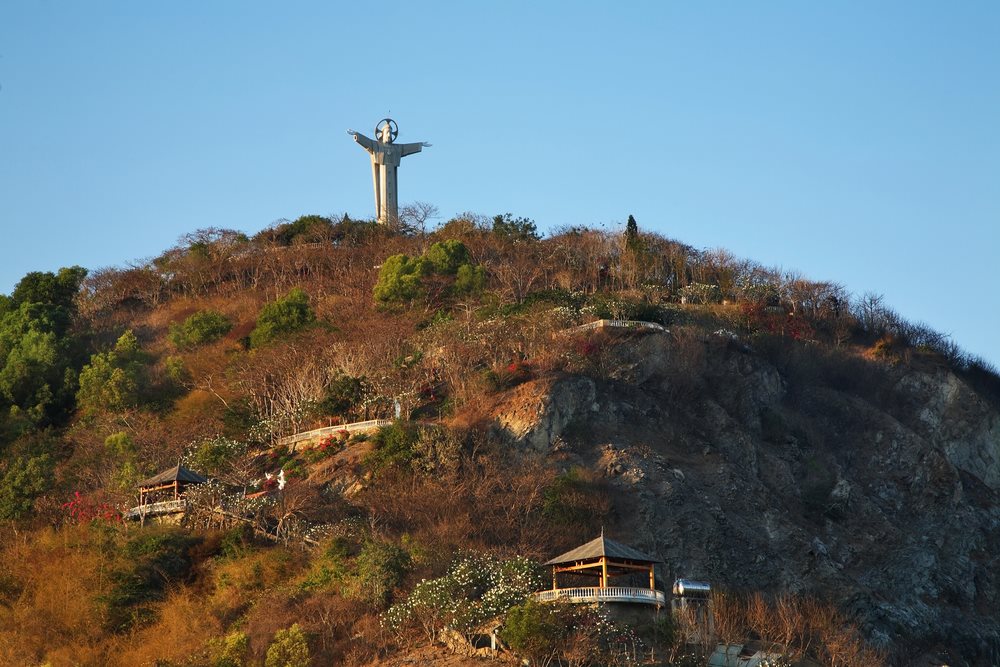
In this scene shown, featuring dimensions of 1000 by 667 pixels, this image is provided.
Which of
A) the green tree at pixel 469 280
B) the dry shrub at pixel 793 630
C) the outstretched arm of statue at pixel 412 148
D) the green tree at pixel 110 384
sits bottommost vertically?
the dry shrub at pixel 793 630

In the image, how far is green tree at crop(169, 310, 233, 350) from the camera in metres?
71.8

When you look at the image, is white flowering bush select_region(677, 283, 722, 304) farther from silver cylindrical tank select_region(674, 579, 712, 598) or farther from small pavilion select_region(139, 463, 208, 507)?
small pavilion select_region(139, 463, 208, 507)

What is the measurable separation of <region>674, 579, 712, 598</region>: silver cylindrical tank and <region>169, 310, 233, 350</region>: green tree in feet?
105

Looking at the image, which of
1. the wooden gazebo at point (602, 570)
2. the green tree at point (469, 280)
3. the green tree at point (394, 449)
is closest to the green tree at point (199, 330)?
the green tree at point (469, 280)

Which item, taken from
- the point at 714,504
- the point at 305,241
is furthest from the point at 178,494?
the point at 305,241

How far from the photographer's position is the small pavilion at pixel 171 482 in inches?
2071

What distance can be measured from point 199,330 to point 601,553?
3283 centimetres

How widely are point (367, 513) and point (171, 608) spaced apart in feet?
22.7

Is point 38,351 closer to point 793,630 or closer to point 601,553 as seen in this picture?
point 601,553

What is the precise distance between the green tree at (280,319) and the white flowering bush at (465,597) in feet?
81.6

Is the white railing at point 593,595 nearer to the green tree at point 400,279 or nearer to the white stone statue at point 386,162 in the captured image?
the green tree at point 400,279

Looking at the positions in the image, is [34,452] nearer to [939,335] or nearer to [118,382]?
[118,382]

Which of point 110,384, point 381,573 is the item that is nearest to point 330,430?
point 110,384

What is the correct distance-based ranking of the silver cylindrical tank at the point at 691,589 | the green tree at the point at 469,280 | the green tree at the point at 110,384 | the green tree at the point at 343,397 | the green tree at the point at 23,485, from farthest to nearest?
the green tree at the point at 469,280 → the green tree at the point at 110,384 → the green tree at the point at 343,397 → the green tree at the point at 23,485 → the silver cylindrical tank at the point at 691,589
